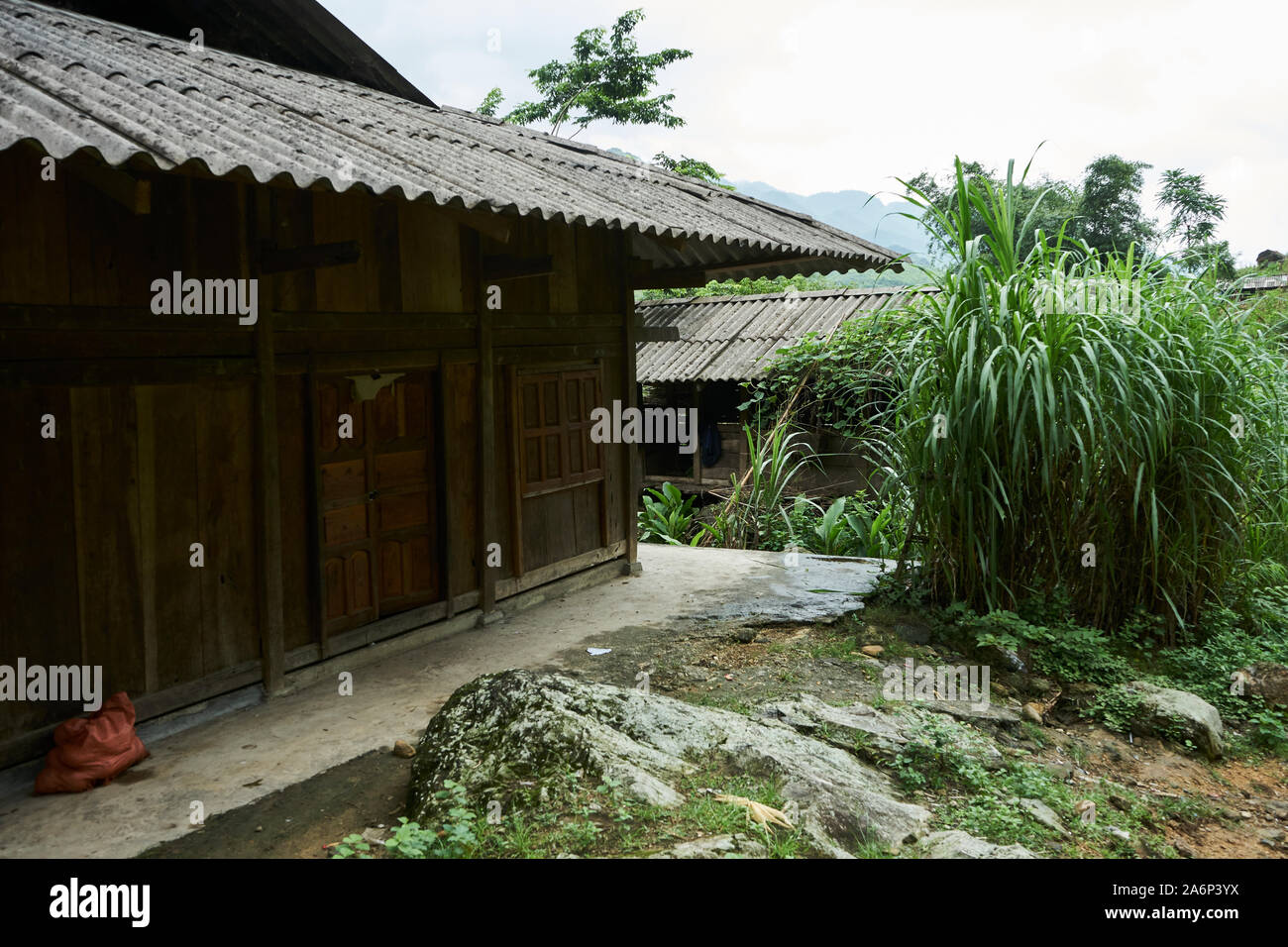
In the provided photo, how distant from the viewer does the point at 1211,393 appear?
604 cm

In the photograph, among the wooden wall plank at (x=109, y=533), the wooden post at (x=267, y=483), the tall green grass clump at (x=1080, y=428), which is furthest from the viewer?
the tall green grass clump at (x=1080, y=428)

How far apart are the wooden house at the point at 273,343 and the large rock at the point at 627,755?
5.32ft

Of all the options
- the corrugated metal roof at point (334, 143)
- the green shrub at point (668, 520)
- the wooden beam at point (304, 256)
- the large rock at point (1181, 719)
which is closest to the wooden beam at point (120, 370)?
the wooden beam at point (304, 256)

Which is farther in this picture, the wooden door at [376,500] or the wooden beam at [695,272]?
the wooden beam at [695,272]

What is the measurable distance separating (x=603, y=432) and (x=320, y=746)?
392 centimetres

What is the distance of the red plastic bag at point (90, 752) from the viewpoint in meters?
4.13

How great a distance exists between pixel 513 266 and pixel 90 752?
364cm

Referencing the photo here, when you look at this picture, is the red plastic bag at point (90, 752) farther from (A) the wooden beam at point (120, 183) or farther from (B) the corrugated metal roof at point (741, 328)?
(B) the corrugated metal roof at point (741, 328)

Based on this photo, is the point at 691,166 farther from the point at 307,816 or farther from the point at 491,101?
the point at 307,816

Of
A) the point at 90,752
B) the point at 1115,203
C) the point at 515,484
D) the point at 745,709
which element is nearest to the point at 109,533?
the point at 90,752

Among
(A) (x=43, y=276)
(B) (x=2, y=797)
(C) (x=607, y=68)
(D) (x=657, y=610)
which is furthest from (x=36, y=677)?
(C) (x=607, y=68)

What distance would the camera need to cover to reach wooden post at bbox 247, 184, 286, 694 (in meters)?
5.06

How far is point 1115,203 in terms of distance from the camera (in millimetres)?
21797
